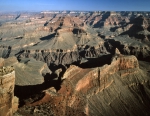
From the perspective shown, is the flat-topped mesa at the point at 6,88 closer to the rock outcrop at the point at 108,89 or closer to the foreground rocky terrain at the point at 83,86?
the foreground rocky terrain at the point at 83,86

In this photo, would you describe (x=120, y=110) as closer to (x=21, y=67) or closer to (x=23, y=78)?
(x=23, y=78)

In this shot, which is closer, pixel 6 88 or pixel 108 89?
pixel 6 88

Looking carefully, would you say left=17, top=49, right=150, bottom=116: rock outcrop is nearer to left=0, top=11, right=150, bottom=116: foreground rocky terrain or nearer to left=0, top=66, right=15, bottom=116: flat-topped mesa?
left=0, top=11, right=150, bottom=116: foreground rocky terrain

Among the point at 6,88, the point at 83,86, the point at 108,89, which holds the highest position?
the point at 6,88

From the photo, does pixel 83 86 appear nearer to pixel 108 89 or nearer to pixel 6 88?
pixel 108 89

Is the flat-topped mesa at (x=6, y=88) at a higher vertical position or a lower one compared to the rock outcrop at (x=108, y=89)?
higher

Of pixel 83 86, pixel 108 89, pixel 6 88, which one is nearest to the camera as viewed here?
pixel 6 88

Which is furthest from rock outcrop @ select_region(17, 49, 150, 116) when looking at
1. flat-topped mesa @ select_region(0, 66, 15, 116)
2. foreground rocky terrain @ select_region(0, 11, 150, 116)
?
flat-topped mesa @ select_region(0, 66, 15, 116)

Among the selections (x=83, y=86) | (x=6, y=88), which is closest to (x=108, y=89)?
(x=83, y=86)

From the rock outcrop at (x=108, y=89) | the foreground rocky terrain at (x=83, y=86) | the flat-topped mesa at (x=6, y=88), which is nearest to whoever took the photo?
the flat-topped mesa at (x=6, y=88)

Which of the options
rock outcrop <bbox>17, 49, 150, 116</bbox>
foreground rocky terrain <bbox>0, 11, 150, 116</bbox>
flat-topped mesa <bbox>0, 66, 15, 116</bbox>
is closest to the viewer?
flat-topped mesa <bbox>0, 66, 15, 116</bbox>

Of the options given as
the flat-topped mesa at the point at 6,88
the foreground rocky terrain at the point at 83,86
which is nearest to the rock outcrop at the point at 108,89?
the foreground rocky terrain at the point at 83,86

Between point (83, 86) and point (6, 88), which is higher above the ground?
point (6, 88)
